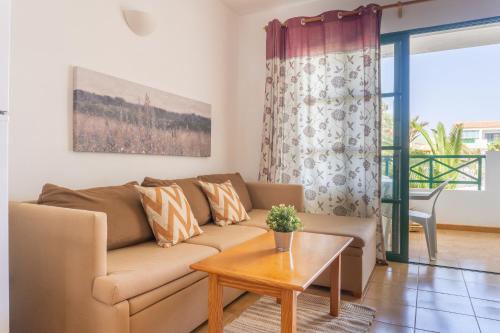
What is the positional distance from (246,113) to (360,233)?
2051 mm

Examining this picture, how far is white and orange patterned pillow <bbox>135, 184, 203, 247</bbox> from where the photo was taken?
200 centimetres

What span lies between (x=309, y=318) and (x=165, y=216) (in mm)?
1083

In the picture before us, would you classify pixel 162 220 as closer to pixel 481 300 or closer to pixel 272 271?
pixel 272 271

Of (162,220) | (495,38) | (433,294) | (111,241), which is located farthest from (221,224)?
(495,38)

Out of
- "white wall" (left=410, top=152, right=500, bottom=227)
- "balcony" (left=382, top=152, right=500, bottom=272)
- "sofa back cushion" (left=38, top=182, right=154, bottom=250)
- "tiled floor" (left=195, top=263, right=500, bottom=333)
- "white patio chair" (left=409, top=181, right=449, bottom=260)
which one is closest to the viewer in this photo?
"sofa back cushion" (left=38, top=182, right=154, bottom=250)

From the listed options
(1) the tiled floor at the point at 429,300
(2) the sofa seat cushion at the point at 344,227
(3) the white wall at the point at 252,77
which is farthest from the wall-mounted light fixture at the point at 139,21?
(1) the tiled floor at the point at 429,300

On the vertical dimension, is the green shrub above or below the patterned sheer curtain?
below

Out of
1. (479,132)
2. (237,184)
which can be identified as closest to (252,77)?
(237,184)

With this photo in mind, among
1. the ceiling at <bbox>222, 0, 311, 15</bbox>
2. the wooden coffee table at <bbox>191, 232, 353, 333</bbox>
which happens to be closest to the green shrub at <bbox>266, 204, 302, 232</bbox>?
the wooden coffee table at <bbox>191, 232, 353, 333</bbox>

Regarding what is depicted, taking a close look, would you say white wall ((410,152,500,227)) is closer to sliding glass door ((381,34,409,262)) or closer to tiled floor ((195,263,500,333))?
sliding glass door ((381,34,409,262))

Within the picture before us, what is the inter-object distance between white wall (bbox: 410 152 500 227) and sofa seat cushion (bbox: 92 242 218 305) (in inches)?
155

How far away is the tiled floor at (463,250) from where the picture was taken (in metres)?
3.13

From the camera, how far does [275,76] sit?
3527 millimetres

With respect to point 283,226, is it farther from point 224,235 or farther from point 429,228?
point 429,228
